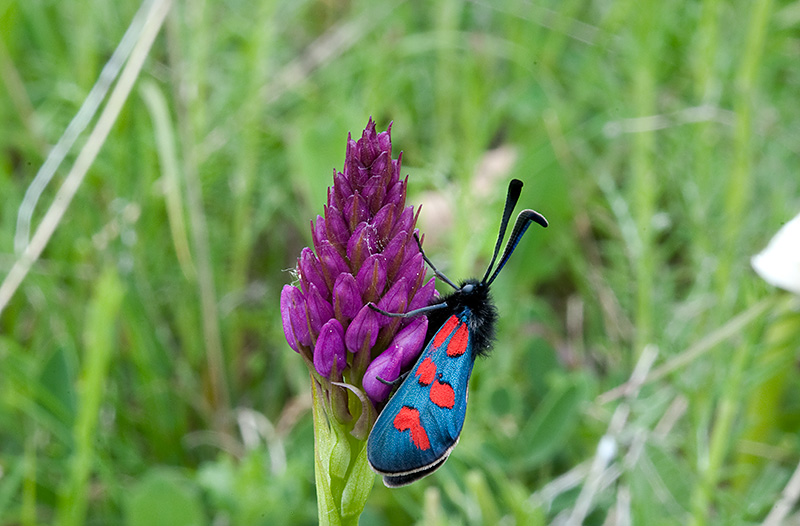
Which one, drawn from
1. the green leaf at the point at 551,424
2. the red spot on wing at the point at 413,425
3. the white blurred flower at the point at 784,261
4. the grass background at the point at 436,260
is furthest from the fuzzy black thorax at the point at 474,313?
the green leaf at the point at 551,424

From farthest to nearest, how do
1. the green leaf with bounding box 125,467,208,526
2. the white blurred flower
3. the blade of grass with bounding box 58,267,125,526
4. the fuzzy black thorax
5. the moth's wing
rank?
the green leaf with bounding box 125,467,208,526 < the blade of grass with bounding box 58,267,125,526 < the white blurred flower < the fuzzy black thorax < the moth's wing

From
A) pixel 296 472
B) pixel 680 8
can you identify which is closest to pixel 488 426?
pixel 296 472

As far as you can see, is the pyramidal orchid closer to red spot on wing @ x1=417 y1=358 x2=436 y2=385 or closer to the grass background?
red spot on wing @ x1=417 y1=358 x2=436 y2=385

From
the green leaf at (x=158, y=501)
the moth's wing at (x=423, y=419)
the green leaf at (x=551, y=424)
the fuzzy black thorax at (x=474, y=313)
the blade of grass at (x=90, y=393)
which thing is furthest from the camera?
the green leaf at (x=551, y=424)

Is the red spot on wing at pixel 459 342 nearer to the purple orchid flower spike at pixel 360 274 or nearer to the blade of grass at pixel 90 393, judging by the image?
the purple orchid flower spike at pixel 360 274

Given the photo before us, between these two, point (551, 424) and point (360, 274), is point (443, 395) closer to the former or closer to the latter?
point (360, 274)

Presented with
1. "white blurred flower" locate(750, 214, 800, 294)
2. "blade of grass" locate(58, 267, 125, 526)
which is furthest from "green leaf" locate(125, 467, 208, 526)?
"white blurred flower" locate(750, 214, 800, 294)
